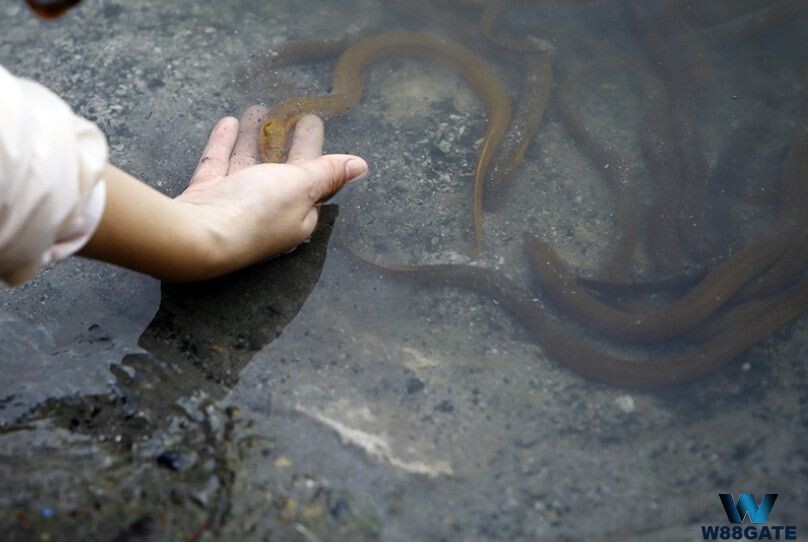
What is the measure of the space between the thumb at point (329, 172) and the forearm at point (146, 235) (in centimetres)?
48

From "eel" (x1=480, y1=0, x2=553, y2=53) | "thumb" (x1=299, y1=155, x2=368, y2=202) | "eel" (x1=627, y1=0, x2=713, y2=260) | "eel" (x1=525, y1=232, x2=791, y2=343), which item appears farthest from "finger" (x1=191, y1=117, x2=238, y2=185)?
"eel" (x1=627, y1=0, x2=713, y2=260)

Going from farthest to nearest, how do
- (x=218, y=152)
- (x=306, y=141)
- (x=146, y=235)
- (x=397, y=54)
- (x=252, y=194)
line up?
1. (x=397, y=54)
2. (x=306, y=141)
3. (x=218, y=152)
4. (x=252, y=194)
5. (x=146, y=235)

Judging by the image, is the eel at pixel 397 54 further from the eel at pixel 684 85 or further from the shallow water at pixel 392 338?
the eel at pixel 684 85

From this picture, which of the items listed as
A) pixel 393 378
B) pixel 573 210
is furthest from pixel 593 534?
pixel 573 210

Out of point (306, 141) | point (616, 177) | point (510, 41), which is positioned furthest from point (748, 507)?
point (510, 41)

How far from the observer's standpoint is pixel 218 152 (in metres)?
2.69

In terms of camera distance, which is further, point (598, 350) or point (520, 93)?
point (520, 93)

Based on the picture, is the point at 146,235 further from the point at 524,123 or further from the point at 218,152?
the point at 524,123

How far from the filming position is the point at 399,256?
2.64 metres

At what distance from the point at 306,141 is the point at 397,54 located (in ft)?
2.81

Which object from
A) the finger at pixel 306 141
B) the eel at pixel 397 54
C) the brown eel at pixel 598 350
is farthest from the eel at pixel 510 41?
the brown eel at pixel 598 350

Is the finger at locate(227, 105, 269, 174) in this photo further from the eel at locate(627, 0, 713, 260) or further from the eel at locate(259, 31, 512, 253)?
the eel at locate(627, 0, 713, 260)

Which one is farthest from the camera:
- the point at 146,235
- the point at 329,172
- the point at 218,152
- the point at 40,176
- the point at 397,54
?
the point at 397,54

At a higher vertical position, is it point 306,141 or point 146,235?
point 306,141
